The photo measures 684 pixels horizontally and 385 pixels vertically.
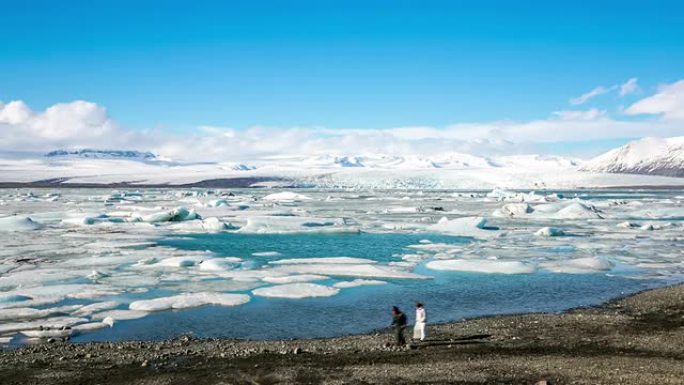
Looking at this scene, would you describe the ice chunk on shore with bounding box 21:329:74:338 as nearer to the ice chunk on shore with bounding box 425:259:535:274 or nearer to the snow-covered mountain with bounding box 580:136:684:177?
the ice chunk on shore with bounding box 425:259:535:274

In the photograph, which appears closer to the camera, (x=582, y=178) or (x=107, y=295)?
(x=107, y=295)

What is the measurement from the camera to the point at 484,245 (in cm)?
2512

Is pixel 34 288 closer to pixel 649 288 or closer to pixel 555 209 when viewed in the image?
pixel 649 288

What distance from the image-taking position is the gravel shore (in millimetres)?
8984

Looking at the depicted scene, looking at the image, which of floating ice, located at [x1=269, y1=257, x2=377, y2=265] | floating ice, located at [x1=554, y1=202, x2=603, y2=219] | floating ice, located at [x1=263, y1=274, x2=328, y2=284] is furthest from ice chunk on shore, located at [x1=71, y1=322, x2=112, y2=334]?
floating ice, located at [x1=554, y1=202, x2=603, y2=219]

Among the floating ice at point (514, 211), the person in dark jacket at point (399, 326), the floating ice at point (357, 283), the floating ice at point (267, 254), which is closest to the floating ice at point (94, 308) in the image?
the floating ice at point (357, 283)

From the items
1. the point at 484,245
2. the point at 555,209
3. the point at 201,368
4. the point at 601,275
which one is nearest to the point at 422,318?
the point at 201,368

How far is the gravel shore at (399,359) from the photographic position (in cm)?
898

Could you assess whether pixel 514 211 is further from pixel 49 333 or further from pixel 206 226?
pixel 49 333

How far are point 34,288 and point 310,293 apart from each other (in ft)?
21.6

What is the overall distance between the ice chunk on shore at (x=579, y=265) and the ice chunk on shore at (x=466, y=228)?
28.8ft

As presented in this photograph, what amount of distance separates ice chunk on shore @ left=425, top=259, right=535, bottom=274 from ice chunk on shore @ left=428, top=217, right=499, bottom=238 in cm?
947

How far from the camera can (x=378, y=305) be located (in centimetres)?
1431

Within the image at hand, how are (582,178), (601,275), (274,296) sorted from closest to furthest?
(274,296) < (601,275) < (582,178)
